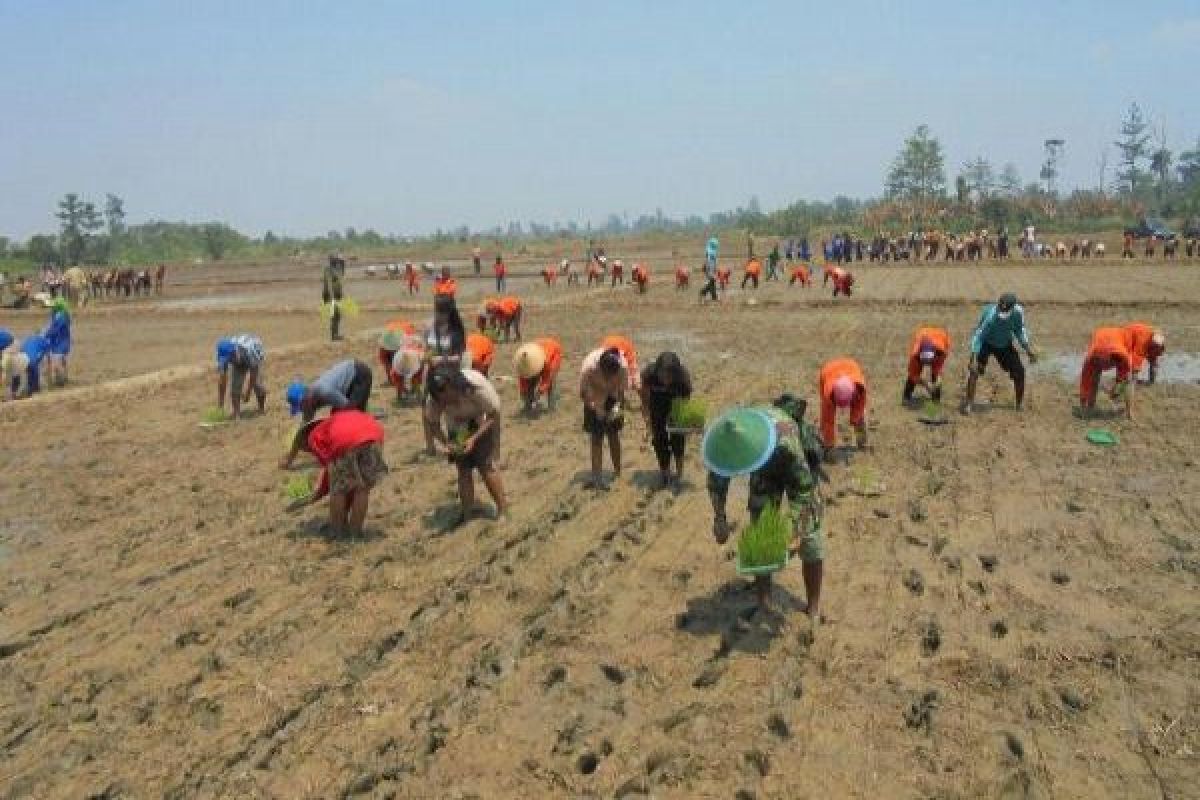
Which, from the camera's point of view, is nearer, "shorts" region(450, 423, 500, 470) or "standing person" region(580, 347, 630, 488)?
"shorts" region(450, 423, 500, 470)

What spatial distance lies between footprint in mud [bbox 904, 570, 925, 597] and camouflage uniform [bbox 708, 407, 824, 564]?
98 cm

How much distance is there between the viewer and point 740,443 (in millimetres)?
4977

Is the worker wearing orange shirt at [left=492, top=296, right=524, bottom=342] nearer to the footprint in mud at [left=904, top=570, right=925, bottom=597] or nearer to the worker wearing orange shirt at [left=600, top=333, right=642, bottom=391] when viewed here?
the worker wearing orange shirt at [left=600, top=333, right=642, bottom=391]

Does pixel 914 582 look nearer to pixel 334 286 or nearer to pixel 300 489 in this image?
pixel 300 489

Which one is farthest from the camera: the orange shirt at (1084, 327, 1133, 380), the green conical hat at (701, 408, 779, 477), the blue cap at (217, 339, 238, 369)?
the blue cap at (217, 339, 238, 369)

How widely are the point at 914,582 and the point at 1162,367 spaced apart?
910 cm

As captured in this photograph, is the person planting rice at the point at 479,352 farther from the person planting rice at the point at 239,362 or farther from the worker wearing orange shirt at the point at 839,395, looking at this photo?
the worker wearing orange shirt at the point at 839,395

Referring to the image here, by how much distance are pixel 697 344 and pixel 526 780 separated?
13047 mm

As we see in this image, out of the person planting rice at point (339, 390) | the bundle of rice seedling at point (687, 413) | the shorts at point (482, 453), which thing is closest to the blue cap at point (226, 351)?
the person planting rice at point (339, 390)

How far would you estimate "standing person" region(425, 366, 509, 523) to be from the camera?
22.9 ft

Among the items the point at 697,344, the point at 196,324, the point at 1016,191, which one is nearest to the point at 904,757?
the point at 697,344

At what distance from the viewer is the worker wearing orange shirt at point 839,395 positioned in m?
8.00

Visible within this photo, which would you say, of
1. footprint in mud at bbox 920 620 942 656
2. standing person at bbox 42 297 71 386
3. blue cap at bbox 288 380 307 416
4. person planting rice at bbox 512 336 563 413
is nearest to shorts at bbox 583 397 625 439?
person planting rice at bbox 512 336 563 413

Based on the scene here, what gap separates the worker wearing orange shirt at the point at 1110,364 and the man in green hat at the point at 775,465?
19.6 ft
